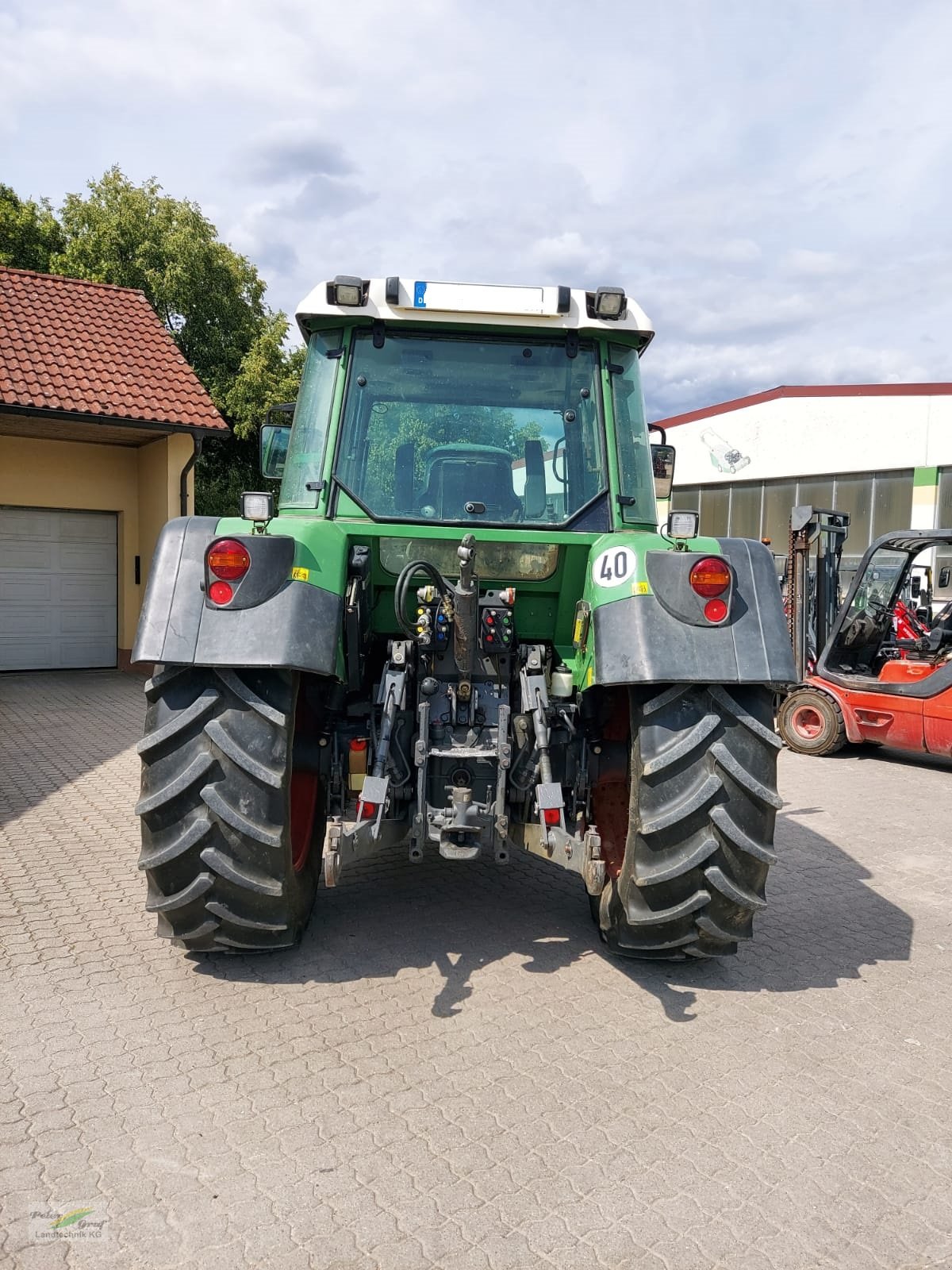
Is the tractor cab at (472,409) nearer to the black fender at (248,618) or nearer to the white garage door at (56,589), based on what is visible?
the black fender at (248,618)

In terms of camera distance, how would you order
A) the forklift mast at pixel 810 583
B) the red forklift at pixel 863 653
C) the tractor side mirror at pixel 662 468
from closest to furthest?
1. the tractor side mirror at pixel 662 468
2. the red forklift at pixel 863 653
3. the forklift mast at pixel 810 583

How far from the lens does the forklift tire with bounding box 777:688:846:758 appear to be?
9.63m

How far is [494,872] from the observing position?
5359 mm

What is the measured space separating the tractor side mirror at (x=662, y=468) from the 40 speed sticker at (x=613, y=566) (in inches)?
39.1

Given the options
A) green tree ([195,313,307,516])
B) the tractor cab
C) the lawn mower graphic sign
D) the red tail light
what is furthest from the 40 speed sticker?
the lawn mower graphic sign

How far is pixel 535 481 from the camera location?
426 centimetres

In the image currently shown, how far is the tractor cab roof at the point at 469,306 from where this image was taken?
418cm

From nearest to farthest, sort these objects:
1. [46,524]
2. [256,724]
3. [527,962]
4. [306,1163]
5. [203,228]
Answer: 1. [306,1163]
2. [256,724]
3. [527,962]
4. [46,524]
5. [203,228]

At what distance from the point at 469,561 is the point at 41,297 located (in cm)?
1329

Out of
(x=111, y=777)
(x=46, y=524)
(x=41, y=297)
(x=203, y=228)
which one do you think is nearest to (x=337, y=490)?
(x=111, y=777)

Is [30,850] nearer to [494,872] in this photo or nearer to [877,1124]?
[494,872]

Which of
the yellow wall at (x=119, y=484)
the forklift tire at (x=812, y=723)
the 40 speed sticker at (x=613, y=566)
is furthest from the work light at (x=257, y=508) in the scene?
the yellow wall at (x=119, y=484)

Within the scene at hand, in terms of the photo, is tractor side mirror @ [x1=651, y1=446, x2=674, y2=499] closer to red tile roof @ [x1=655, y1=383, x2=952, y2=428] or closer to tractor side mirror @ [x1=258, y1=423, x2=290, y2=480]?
tractor side mirror @ [x1=258, y1=423, x2=290, y2=480]

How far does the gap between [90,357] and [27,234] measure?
12.8m
